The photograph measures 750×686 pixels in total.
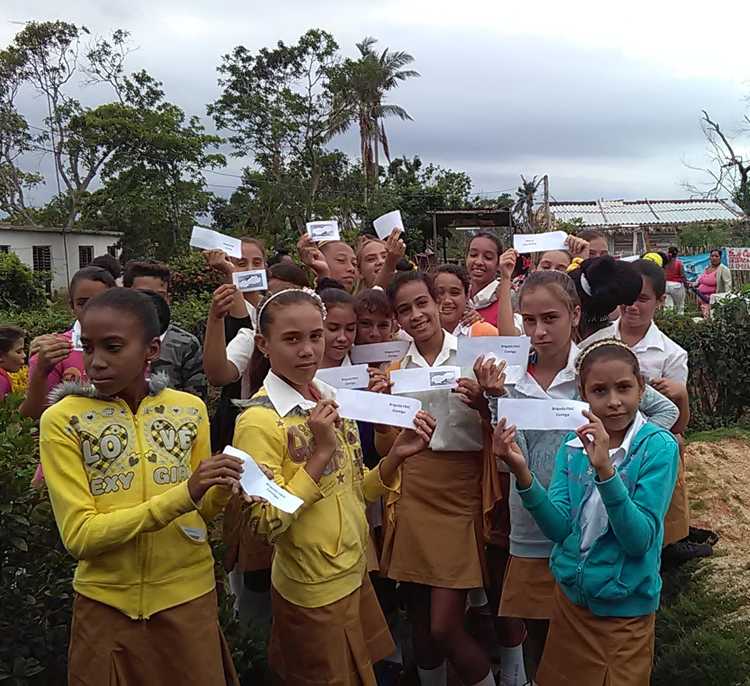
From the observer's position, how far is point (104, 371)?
2.05 m

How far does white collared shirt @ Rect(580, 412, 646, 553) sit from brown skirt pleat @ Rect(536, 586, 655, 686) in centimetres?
26

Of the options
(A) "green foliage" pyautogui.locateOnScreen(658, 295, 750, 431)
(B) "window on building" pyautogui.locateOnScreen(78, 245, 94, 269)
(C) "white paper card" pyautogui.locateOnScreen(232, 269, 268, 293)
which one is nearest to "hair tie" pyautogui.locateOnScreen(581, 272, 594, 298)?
(C) "white paper card" pyautogui.locateOnScreen(232, 269, 268, 293)

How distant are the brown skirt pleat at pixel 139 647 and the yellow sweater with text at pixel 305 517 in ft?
1.13

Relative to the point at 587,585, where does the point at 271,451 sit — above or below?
→ above

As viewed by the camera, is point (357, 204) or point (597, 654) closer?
point (597, 654)

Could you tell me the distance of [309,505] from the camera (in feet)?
7.60

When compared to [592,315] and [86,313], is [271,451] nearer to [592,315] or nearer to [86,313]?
[86,313]

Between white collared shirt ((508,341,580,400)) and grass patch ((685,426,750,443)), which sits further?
grass patch ((685,426,750,443))

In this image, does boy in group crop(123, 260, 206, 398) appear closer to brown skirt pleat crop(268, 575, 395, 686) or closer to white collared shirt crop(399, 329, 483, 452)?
white collared shirt crop(399, 329, 483, 452)

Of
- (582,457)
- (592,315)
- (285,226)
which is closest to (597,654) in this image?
(582,457)

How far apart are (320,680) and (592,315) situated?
6.51 feet

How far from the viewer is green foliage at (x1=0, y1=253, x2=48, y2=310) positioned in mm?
14781

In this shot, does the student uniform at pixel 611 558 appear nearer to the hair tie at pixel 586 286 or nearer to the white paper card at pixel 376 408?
the white paper card at pixel 376 408

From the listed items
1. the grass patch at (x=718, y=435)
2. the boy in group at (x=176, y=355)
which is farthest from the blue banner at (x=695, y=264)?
the boy in group at (x=176, y=355)
